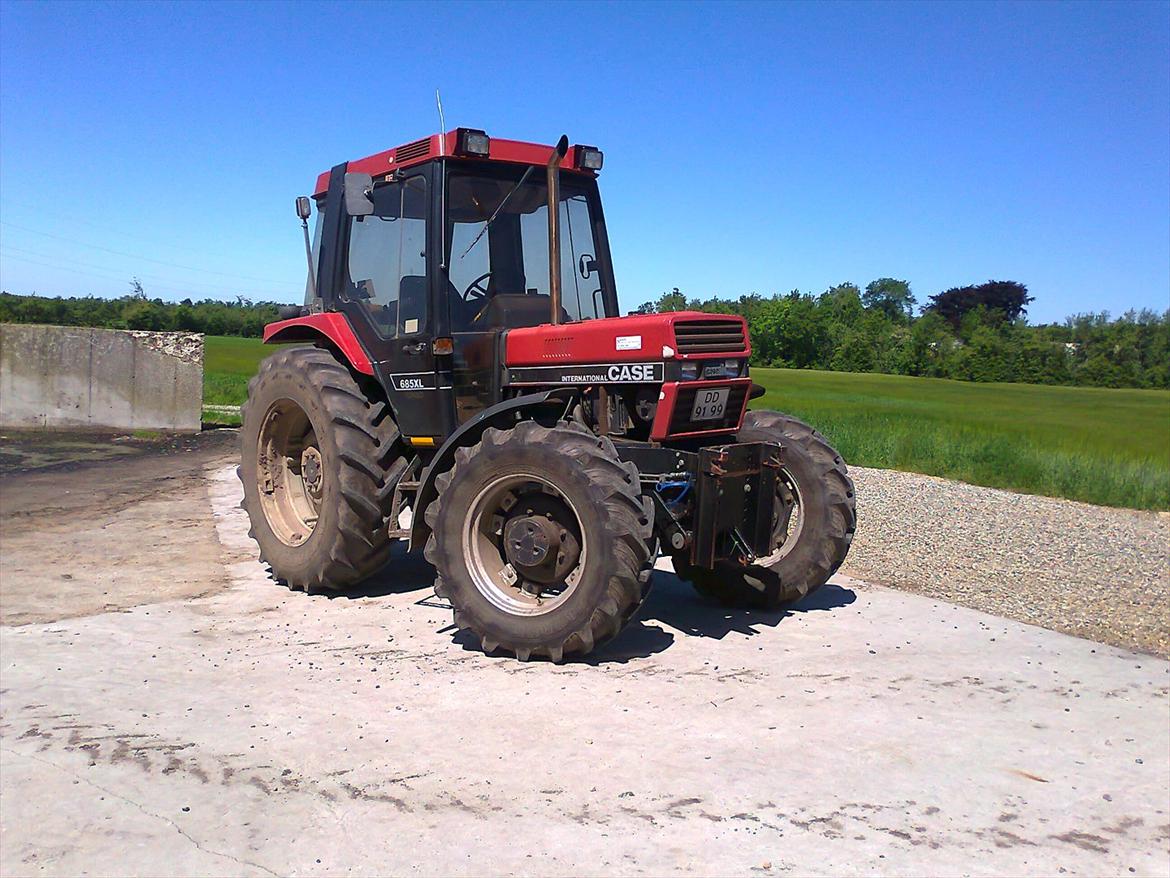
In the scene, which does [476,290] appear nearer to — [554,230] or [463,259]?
[463,259]

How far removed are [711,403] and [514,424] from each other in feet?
4.09

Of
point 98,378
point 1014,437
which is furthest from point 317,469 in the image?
point 1014,437

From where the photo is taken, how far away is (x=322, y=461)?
667 centimetres

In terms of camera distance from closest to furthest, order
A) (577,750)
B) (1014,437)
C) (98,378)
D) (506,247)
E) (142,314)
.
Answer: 1. (577,750)
2. (506,247)
3. (98,378)
4. (1014,437)
5. (142,314)

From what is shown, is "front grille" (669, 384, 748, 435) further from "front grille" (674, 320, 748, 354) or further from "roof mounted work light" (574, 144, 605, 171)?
"roof mounted work light" (574, 144, 605, 171)

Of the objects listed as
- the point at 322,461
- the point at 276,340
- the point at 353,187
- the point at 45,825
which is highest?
the point at 353,187

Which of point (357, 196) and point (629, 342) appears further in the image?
point (357, 196)

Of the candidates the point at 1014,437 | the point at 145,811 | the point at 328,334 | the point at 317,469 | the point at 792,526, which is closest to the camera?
the point at 145,811

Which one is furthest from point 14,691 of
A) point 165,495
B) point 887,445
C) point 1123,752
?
point 887,445

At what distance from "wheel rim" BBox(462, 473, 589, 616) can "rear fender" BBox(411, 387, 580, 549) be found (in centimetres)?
43

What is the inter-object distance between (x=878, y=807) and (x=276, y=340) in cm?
583

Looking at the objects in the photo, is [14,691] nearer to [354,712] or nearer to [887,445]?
[354,712]

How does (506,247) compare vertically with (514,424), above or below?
above

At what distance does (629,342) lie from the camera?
5.61 metres
